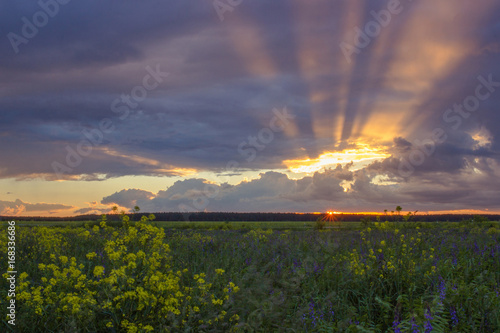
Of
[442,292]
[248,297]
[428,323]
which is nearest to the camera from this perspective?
[428,323]

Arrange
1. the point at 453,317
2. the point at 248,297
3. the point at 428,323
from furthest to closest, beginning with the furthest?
1. the point at 248,297
2. the point at 453,317
3. the point at 428,323

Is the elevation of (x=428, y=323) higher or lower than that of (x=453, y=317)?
higher

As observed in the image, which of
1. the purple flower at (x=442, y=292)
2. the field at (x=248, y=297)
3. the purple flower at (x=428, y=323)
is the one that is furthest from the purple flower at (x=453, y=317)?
the purple flower at (x=428, y=323)

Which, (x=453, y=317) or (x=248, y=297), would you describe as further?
(x=248, y=297)

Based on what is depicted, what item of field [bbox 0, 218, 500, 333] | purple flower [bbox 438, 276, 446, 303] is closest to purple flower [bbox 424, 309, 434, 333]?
field [bbox 0, 218, 500, 333]

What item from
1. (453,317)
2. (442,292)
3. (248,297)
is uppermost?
(442,292)

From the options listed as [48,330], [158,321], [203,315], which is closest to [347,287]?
[203,315]

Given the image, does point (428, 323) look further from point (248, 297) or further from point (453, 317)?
point (248, 297)

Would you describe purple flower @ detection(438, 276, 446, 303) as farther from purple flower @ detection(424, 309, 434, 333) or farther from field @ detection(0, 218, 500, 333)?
purple flower @ detection(424, 309, 434, 333)

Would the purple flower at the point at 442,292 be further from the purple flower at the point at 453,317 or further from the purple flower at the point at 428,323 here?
the purple flower at the point at 428,323

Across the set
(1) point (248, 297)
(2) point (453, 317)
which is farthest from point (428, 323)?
(1) point (248, 297)

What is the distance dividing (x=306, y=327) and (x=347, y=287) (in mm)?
2132

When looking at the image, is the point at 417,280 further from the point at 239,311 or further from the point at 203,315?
the point at 203,315

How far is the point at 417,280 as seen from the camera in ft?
21.5
